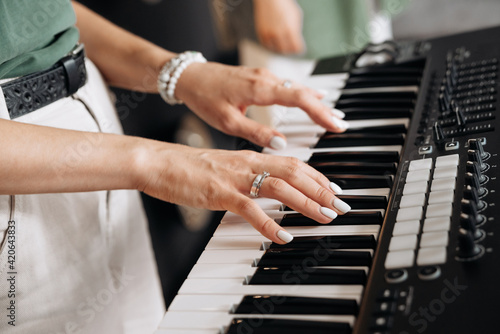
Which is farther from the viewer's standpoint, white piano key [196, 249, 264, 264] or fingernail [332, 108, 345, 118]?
fingernail [332, 108, 345, 118]

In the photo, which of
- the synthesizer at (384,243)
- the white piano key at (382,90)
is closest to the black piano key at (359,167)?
the synthesizer at (384,243)

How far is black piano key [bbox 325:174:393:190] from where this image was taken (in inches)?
37.6

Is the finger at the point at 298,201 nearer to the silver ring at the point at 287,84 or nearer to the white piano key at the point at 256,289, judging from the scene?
the white piano key at the point at 256,289

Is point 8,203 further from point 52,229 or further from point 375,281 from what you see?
point 375,281

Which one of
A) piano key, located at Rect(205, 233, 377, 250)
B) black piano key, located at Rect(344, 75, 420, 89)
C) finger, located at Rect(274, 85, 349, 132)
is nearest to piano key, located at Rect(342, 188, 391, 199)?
piano key, located at Rect(205, 233, 377, 250)

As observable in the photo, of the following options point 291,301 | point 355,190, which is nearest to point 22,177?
point 291,301

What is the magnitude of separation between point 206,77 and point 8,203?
1.46 ft

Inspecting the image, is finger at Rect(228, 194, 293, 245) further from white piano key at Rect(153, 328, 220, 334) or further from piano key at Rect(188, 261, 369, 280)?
white piano key at Rect(153, 328, 220, 334)

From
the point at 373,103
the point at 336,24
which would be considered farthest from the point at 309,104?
the point at 336,24

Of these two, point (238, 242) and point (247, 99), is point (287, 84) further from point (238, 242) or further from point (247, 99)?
point (238, 242)

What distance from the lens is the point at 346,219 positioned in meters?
0.87

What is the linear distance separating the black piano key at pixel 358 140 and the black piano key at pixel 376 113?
92 millimetres

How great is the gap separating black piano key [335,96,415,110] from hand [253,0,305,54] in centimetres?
113

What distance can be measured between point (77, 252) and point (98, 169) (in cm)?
30
